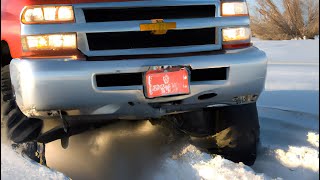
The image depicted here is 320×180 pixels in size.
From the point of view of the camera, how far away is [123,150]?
12.1 ft

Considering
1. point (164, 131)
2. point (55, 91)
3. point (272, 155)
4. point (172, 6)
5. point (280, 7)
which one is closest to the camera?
point (55, 91)

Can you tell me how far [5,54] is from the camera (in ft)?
10.4

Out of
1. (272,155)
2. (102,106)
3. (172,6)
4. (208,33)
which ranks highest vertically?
(172,6)

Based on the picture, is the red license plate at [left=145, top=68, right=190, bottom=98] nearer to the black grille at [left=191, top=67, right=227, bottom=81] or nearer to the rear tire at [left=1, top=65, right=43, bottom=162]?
the black grille at [left=191, top=67, right=227, bottom=81]

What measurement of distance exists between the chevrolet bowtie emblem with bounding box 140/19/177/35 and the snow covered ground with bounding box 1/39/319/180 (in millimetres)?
1000

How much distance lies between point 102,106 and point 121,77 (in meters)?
0.21

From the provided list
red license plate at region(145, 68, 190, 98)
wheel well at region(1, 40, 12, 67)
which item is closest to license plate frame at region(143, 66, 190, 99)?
red license plate at region(145, 68, 190, 98)

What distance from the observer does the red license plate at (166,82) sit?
273 cm

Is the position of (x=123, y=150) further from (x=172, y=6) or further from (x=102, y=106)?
(x=172, y=6)

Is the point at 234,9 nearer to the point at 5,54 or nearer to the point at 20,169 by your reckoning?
the point at 5,54

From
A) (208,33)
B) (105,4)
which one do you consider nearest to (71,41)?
(105,4)

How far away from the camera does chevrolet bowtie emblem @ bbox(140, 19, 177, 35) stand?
279 centimetres

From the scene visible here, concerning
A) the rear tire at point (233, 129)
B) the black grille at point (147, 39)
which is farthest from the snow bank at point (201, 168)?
the black grille at point (147, 39)

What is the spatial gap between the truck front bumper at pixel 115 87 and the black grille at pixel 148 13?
0.91ft
